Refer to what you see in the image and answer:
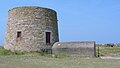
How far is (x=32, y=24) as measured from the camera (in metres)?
22.7

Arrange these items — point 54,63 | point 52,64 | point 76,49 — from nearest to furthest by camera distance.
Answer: point 52,64
point 54,63
point 76,49

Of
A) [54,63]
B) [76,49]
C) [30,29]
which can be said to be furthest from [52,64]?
[30,29]

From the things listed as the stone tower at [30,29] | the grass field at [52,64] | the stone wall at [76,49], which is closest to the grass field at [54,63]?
the grass field at [52,64]

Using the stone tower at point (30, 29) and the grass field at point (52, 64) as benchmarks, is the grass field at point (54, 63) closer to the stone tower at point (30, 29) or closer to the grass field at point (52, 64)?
the grass field at point (52, 64)

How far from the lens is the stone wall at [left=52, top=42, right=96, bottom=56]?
2061cm

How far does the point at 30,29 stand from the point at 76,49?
16.0 ft

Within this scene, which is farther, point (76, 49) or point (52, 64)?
point (76, 49)

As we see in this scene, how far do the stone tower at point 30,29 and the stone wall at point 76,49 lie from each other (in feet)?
5.73

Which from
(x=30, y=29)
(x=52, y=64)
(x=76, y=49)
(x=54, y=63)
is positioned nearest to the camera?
(x=52, y=64)

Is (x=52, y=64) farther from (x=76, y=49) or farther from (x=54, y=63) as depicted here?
(x=76, y=49)

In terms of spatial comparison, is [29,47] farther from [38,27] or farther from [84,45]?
[84,45]

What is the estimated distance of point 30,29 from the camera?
74.0 feet

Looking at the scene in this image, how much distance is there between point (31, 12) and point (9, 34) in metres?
3.18

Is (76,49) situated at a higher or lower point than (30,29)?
lower
